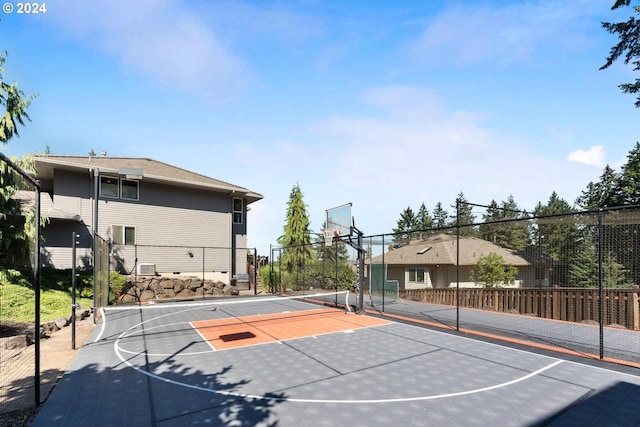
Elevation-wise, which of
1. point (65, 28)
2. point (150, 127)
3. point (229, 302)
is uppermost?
point (65, 28)

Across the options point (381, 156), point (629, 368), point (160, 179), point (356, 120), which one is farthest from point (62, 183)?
point (629, 368)

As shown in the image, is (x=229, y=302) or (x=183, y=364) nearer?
(x=183, y=364)

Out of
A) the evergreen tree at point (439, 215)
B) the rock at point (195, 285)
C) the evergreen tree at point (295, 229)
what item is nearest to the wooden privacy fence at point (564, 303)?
the rock at point (195, 285)

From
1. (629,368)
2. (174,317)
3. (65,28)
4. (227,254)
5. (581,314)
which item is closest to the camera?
(629,368)

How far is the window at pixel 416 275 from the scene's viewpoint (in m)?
27.7

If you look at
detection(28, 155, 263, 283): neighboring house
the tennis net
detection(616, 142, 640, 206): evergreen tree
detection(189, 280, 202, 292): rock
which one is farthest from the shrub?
detection(616, 142, 640, 206): evergreen tree

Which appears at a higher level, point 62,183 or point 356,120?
point 356,120

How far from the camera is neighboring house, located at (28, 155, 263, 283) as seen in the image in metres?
18.2

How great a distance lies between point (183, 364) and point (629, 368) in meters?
8.77

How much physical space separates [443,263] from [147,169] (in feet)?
69.7

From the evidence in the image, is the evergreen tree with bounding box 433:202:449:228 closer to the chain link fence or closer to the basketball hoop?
the chain link fence

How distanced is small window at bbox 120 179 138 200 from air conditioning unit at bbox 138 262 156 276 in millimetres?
4024

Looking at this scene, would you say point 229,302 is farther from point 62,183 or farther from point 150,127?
point 62,183

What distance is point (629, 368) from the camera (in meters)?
6.67
